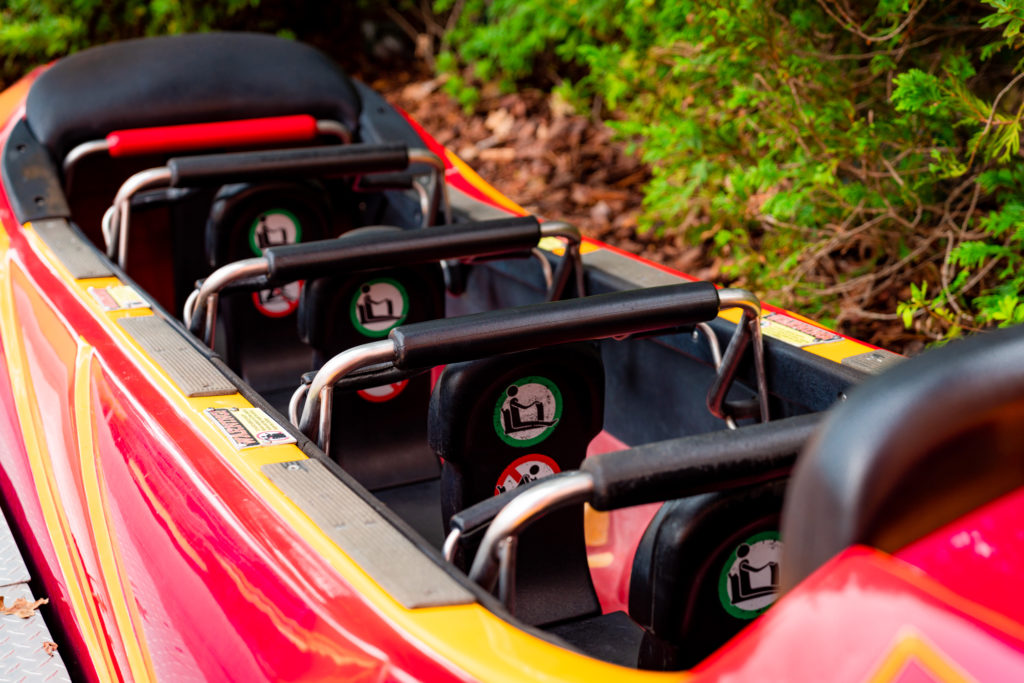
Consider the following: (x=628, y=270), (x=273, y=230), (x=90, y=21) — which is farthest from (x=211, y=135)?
(x=90, y=21)

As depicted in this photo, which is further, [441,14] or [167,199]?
[441,14]

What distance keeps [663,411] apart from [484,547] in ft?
3.88

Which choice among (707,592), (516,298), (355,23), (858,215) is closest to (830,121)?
(858,215)

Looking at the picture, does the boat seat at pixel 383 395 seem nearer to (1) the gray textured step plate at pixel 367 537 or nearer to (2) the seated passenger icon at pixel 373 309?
(2) the seated passenger icon at pixel 373 309

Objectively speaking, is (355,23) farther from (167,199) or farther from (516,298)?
(516,298)

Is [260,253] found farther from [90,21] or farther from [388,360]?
[90,21]

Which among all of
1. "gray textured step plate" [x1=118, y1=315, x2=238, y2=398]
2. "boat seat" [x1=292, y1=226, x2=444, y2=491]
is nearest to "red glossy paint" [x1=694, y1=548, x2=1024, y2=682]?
"gray textured step plate" [x1=118, y1=315, x2=238, y2=398]

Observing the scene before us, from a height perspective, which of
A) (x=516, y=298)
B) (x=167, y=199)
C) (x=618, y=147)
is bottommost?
(x=618, y=147)

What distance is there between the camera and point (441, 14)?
24.4 ft

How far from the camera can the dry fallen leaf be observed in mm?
2062

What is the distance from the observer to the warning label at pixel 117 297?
2.07 meters

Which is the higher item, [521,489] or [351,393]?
[521,489]

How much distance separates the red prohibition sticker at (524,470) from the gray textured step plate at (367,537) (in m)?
0.46

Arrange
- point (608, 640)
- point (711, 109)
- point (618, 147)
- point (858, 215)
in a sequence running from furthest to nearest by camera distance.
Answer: point (618, 147), point (711, 109), point (858, 215), point (608, 640)
